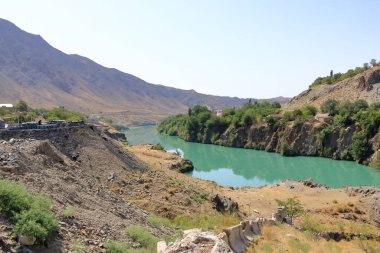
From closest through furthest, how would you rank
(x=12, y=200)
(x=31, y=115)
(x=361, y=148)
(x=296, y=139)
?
(x=12, y=200) → (x=31, y=115) → (x=361, y=148) → (x=296, y=139)

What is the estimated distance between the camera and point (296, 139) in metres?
77.4

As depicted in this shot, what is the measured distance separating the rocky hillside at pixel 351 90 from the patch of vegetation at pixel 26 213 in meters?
90.0

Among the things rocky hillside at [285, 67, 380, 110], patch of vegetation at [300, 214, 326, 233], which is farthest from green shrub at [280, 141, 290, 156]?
patch of vegetation at [300, 214, 326, 233]

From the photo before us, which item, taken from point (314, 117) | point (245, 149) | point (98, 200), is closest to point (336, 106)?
point (314, 117)

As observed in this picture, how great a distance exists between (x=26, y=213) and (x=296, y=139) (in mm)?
72950

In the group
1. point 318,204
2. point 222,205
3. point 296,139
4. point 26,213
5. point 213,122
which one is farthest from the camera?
point 213,122

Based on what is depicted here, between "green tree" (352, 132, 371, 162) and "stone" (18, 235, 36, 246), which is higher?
"stone" (18, 235, 36, 246)

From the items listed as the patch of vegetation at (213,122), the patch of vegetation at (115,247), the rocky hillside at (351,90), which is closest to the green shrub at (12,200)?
the patch of vegetation at (115,247)

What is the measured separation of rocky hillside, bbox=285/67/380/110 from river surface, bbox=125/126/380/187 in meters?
28.9

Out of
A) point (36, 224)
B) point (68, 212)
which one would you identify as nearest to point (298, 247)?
point (68, 212)

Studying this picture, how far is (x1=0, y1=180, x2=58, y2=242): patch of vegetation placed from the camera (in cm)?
800

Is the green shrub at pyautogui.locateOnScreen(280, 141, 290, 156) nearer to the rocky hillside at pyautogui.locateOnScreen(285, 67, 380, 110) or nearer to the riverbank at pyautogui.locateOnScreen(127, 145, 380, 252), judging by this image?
the rocky hillside at pyautogui.locateOnScreen(285, 67, 380, 110)

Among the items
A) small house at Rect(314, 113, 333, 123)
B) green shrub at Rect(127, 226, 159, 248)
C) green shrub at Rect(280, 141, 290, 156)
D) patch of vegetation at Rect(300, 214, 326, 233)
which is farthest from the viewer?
small house at Rect(314, 113, 333, 123)

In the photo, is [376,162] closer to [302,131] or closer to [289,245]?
[302,131]
